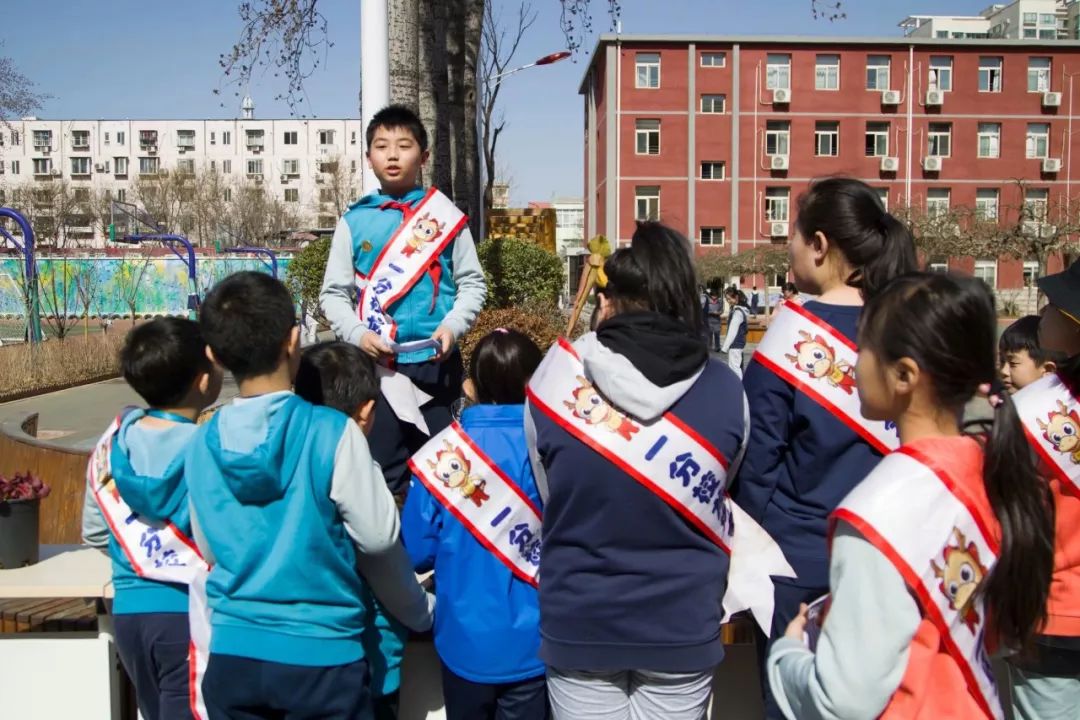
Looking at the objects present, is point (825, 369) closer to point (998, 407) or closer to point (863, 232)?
point (863, 232)

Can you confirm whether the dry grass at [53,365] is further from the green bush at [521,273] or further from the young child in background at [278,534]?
the young child in background at [278,534]

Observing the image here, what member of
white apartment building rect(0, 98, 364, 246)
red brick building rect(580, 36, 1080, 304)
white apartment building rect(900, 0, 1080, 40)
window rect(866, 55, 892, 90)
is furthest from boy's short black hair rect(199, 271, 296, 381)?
white apartment building rect(0, 98, 364, 246)

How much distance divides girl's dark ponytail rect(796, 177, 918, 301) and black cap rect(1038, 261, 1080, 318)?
1.31ft

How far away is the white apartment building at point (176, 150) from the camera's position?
9100 centimetres

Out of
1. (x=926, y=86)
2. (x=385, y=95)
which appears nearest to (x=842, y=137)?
(x=926, y=86)

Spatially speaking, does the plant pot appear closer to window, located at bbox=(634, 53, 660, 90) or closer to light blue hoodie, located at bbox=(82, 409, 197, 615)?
light blue hoodie, located at bbox=(82, 409, 197, 615)

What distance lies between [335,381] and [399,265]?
0.92 meters

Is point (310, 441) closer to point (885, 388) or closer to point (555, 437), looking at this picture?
point (555, 437)

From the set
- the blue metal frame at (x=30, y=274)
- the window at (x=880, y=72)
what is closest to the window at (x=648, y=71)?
the window at (x=880, y=72)

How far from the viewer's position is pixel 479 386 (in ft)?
9.18

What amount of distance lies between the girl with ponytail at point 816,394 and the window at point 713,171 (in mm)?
44783

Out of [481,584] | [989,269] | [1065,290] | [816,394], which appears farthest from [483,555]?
[989,269]

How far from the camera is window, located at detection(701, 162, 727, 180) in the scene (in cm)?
4603

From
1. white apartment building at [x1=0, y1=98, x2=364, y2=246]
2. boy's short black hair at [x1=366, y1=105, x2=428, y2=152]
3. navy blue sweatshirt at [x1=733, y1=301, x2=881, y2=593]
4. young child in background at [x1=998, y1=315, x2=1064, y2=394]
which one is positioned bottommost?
navy blue sweatshirt at [x1=733, y1=301, x2=881, y2=593]
